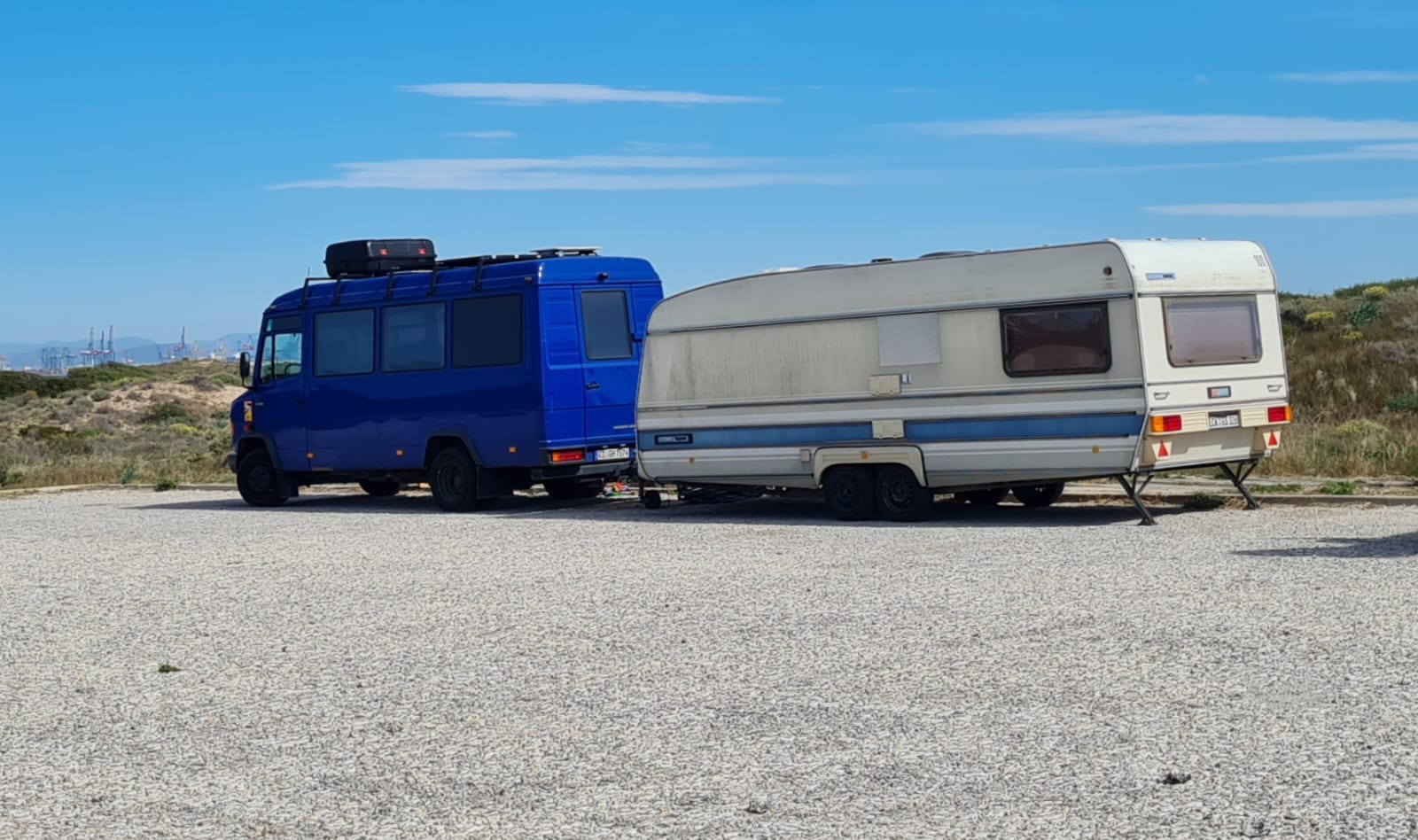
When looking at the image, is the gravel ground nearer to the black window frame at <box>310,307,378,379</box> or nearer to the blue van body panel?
the blue van body panel

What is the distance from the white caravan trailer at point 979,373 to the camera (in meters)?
15.3

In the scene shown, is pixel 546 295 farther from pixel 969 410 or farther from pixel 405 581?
pixel 405 581

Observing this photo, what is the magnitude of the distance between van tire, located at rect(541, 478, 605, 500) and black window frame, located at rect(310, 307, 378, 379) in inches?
101

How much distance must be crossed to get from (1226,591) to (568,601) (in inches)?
163

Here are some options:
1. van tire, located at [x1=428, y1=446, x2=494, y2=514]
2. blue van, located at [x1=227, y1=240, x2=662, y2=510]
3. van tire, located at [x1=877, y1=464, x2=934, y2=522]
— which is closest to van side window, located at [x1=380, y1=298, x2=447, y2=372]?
blue van, located at [x1=227, y1=240, x2=662, y2=510]

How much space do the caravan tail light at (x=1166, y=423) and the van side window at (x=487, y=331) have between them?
7.35m

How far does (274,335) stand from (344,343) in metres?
1.38

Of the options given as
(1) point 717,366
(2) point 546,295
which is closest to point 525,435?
(2) point 546,295

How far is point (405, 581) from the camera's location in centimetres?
1341

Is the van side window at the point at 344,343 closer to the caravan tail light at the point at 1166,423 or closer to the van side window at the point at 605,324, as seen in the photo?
the van side window at the point at 605,324

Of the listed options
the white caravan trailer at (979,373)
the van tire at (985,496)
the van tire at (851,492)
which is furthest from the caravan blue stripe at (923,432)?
the van tire at (985,496)

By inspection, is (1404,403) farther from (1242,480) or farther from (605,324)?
(605,324)

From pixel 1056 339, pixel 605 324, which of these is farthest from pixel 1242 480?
pixel 605 324

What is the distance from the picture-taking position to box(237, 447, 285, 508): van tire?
22953 millimetres
